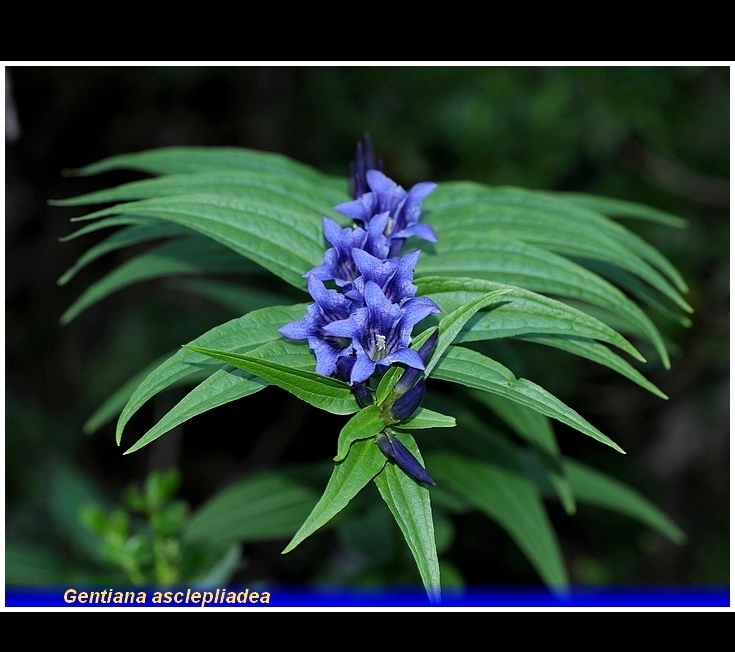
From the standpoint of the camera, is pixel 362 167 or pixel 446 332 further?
pixel 362 167

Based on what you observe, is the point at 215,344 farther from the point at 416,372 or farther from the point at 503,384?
the point at 503,384

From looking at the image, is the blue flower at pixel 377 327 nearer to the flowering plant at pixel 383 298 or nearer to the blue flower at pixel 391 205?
the flowering plant at pixel 383 298

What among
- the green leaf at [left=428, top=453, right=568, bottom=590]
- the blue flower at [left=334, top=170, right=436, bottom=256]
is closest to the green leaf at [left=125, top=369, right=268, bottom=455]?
the blue flower at [left=334, top=170, right=436, bottom=256]

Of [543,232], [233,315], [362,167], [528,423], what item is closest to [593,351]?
[543,232]

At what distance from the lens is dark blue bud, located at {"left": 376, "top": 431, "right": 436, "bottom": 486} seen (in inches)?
41.1

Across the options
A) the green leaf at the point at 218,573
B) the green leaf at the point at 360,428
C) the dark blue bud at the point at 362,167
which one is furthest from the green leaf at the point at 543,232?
the green leaf at the point at 218,573

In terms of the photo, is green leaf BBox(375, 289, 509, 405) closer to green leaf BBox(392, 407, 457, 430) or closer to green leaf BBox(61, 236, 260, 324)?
green leaf BBox(392, 407, 457, 430)

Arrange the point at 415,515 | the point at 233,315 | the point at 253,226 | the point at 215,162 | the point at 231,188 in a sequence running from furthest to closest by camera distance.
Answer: the point at 233,315 → the point at 215,162 → the point at 231,188 → the point at 253,226 → the point at 415,515

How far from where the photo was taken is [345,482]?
1039 mm

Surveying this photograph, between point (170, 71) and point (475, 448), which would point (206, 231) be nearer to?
point (475, 448)

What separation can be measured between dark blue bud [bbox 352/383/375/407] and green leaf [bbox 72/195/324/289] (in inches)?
8.3

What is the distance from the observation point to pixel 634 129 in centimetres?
261

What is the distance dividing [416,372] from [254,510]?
0.97 m

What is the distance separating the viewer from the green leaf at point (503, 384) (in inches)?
41.2
